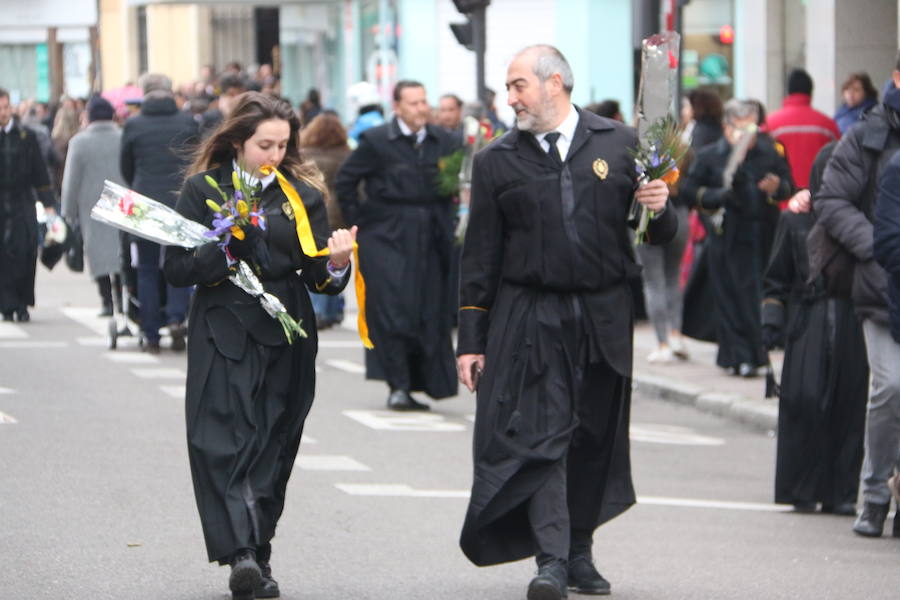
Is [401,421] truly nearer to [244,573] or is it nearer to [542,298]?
[542,298]

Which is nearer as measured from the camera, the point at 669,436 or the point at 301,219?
the point at 301,219

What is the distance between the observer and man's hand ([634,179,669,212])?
22.2ft

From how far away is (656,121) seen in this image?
6.84m

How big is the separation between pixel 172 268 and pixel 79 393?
6.27 m

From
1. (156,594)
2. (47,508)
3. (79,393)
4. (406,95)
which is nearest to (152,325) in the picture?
(79,393)

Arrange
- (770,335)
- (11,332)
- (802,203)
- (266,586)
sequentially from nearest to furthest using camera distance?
(266,586), (802,203), (770,335), (11,332)

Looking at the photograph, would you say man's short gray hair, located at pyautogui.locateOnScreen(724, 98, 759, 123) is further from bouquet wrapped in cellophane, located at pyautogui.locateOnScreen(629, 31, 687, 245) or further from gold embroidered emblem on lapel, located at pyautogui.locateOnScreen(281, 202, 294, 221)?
gold embroidered emblem on lapel, located at pyautogui.locateOnScreen(281, 202, 294, 221)

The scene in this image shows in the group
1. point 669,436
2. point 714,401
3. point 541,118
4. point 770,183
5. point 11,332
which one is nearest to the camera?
point 541,118

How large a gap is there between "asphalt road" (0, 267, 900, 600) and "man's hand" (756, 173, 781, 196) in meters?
1.62

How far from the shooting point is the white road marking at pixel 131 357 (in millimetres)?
14953

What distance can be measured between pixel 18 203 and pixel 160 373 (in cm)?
324

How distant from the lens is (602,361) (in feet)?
22.8

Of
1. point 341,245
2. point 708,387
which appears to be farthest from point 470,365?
point 708,387

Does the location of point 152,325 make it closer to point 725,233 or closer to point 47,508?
point 725,233
